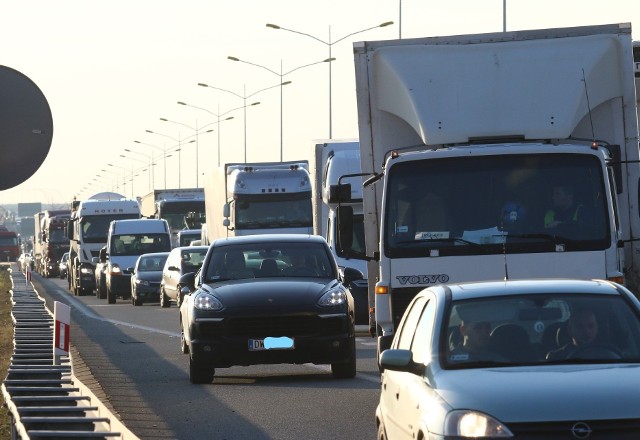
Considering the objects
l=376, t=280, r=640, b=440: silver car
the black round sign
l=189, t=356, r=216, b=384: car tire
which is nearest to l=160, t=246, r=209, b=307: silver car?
l=189, t=356, r=216, b=384: car tire

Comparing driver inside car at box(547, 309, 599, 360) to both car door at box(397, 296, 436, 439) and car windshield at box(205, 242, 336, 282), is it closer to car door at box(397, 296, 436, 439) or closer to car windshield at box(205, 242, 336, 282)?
car door at box(397, 296, 436, 439)

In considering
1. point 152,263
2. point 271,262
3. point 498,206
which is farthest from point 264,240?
point 152,263

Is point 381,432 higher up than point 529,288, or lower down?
lower down

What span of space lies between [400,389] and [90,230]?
163ft

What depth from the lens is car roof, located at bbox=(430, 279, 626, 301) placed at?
9320 millimetres

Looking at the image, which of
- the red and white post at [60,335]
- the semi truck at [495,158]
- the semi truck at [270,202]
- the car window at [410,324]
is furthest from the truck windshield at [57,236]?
the car window at [410,324]

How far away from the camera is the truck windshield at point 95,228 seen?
5838cm

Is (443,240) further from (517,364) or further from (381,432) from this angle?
(517,364)

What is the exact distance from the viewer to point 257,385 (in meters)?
17.7

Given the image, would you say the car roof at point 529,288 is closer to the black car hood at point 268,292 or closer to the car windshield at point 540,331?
the car windshield at point 540,331

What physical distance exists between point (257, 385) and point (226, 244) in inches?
80.0

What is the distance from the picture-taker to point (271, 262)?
18875 mm

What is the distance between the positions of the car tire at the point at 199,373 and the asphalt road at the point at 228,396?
0.10m

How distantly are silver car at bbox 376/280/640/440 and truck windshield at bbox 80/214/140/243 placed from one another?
48.9 meters
